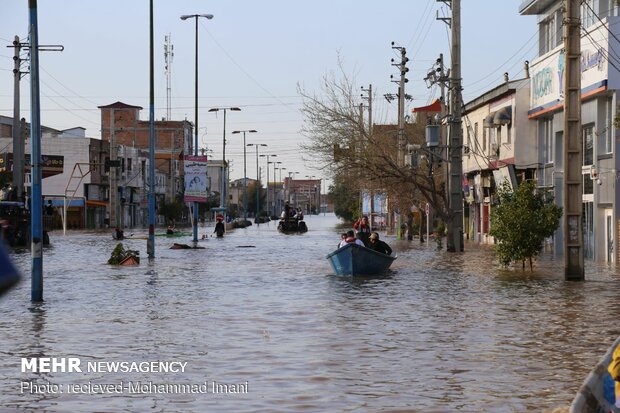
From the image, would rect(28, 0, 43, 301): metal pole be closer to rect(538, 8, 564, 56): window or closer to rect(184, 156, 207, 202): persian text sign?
rect(538, 8, 564, 56): window

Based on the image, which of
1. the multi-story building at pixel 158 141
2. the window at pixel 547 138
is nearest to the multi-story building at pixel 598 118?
the window at pixel 547 138

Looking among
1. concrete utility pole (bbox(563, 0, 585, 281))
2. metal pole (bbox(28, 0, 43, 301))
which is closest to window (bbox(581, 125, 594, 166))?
concrete utility pole (bbox(563, 0, 585, 281))

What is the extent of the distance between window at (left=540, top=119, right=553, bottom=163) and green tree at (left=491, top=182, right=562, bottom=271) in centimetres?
1337

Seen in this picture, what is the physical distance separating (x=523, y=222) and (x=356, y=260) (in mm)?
5262

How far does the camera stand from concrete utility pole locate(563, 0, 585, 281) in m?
26.7

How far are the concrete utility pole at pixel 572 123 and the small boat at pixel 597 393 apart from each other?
1944 centimetres

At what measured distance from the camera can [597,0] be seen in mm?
37500

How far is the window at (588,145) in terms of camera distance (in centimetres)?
3803

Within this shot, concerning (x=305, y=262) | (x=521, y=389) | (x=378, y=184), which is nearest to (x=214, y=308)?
(x=521, y=389)

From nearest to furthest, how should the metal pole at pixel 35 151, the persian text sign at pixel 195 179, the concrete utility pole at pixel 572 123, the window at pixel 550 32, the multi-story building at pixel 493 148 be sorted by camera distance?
the metal pole at pixel 35 151
the concrete utility pole at pixel 572 123
the window at pixel 550 32
the multi-story building at pixel 493 148
the persian text sign at pixel 195 179

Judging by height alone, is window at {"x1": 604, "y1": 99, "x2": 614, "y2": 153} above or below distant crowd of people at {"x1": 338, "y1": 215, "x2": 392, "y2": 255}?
above

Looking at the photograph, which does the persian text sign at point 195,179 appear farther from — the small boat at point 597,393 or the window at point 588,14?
the small boat at point 597,393

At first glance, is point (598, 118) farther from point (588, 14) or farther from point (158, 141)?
point (158, 141)

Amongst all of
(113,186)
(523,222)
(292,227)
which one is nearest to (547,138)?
(523,222)
